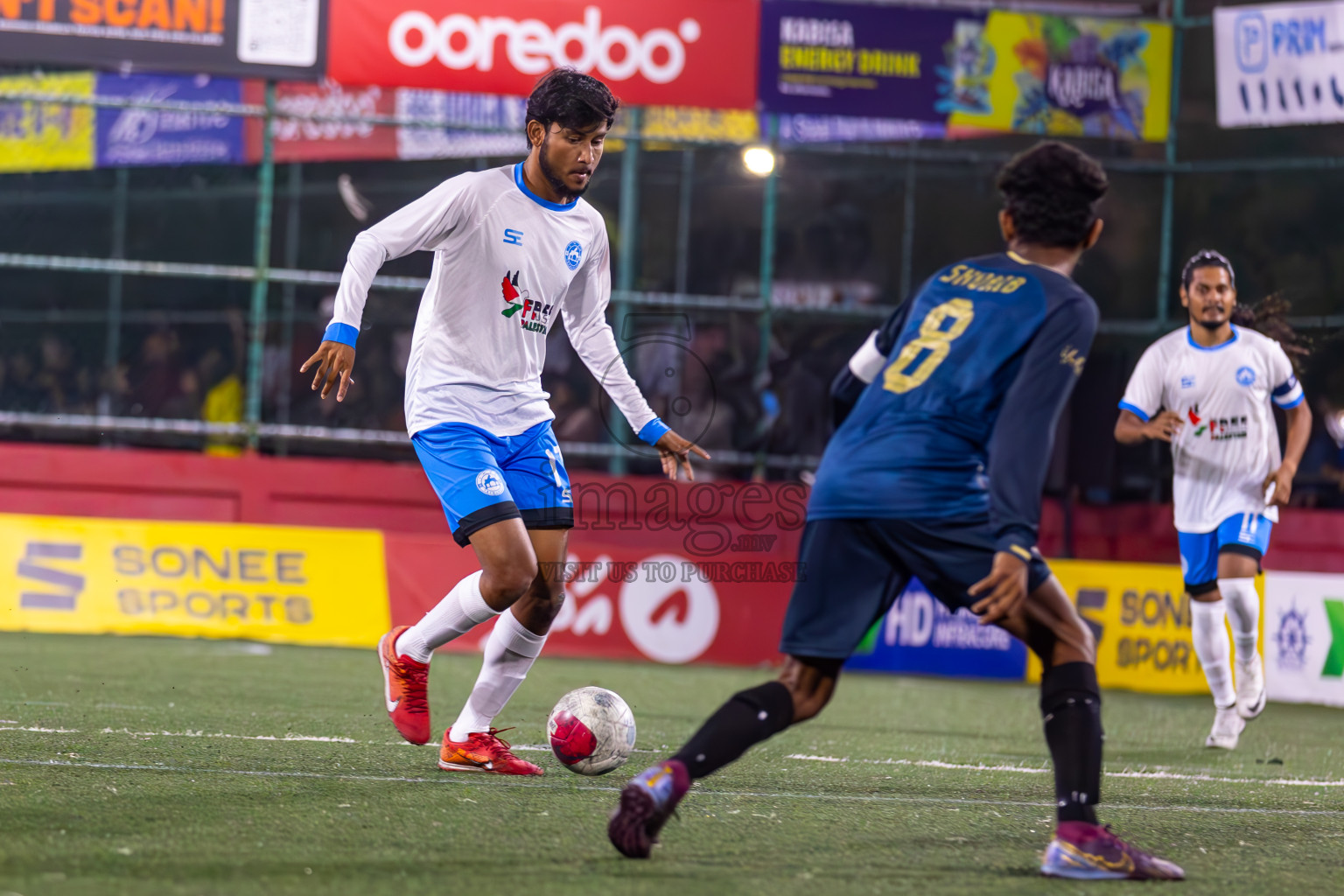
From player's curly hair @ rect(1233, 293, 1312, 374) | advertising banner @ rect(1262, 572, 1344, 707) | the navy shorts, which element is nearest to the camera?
the navy shorts

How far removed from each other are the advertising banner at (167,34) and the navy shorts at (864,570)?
1024 cm

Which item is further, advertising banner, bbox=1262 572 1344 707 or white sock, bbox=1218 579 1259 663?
advertising banner, bbox=1262 572 1344 707

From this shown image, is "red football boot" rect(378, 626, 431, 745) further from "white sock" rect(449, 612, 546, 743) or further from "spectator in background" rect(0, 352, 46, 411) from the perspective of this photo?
"spectator in background" rect(0, 352, 46, 411)

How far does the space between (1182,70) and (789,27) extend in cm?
366

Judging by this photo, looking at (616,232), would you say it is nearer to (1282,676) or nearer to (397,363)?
(397,363)

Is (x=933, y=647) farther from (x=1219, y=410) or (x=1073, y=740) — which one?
(x=1073, y=740)

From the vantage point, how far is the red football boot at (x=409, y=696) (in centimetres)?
521

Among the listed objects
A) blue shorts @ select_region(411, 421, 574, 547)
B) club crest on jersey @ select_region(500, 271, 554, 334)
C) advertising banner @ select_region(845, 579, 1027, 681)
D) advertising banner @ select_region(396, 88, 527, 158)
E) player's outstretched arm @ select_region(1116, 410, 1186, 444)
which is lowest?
advertising banner @ select_region(845, 579, 1027, 681)

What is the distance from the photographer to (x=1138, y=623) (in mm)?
11336

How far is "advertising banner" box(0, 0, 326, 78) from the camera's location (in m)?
12.5

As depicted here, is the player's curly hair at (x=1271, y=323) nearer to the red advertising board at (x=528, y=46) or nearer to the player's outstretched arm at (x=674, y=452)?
the player's outstretched arm at (x=674, y=452)

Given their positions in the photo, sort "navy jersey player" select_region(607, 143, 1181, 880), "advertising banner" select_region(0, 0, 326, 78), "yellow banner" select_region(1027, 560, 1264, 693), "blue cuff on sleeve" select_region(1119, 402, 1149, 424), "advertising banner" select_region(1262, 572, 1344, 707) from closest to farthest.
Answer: "navy jersey player" select_region(607, 143, 1181, 880) → "blue cuff on sleeve" select_region(1119, 402, 1149, 424) → "advertising banner" select_region(1262, 572, 1344, 707) → "yellow banner" select_region(1027, 560, 1264, 693) → "advertising banner" select_region(0, 0, 326, 78)

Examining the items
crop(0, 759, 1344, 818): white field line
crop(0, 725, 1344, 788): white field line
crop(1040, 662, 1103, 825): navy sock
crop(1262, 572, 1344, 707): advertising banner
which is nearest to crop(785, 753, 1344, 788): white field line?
crop(0, 725, 1344, 788): white field line

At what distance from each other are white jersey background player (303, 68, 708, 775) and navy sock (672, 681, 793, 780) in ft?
4.43
